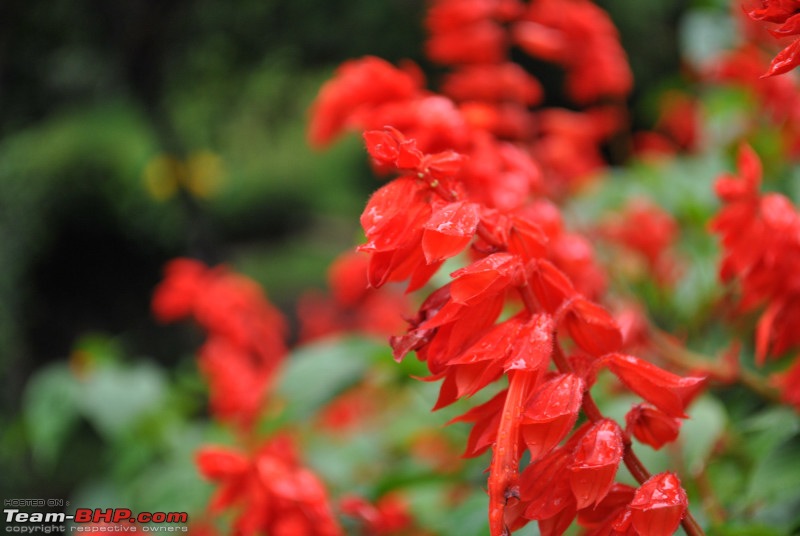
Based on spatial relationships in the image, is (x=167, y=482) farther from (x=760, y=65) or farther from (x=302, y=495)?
(x=760, y=65)

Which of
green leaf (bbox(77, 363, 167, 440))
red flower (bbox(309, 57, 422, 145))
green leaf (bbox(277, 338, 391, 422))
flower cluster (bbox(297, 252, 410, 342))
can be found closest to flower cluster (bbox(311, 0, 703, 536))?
red flower (bbox(309, 57, 422, 145))

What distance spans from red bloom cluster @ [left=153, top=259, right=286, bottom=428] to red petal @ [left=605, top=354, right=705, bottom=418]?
3.08ft

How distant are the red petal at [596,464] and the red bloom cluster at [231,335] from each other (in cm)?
95

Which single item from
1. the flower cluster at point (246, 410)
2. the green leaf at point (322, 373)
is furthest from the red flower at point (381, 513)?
the green leaf at point (322, 373)

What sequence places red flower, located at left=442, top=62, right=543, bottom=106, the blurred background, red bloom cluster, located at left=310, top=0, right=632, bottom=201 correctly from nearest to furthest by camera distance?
1. red bloom cluster, located at left=310, top=0, right=632, bottom=201
2. red flower, located at left=442, top=62, right=543, bottom=106
3. the blurred background

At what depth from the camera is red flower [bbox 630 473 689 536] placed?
15.1 inches

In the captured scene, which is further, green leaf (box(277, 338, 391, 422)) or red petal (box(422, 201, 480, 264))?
green leaf (box(277, 338, 391, 422))

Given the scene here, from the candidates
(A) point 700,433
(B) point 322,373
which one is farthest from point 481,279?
(B) point 322,373

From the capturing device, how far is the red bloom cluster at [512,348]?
39 cm

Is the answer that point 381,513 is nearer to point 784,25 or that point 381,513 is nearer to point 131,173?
point 784,25

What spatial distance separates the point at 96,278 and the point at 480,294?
443 centimetres

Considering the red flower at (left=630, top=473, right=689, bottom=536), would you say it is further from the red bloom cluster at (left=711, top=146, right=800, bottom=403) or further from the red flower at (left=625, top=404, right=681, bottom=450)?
the red bloom cluster at (left=711, top=146, right=800, bottom=403)

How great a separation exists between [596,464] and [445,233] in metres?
0.14

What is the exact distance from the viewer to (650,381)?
0.43 meters
